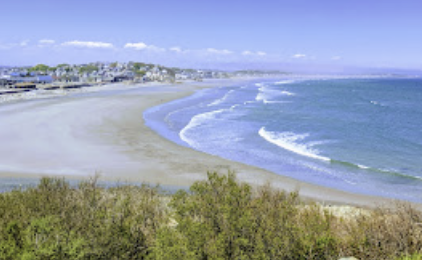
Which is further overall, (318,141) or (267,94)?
(267,94)

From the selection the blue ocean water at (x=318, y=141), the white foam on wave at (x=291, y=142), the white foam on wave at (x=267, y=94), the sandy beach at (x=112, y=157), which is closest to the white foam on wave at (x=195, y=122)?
the blue ocean water at (x=318, y=141)

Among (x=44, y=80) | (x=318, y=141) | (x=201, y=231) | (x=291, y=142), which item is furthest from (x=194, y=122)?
(x=44, y=80)

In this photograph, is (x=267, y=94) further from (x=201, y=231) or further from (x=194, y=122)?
(x=201, y=231)

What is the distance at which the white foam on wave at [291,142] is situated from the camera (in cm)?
3043

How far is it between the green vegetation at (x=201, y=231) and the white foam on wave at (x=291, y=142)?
743 inches

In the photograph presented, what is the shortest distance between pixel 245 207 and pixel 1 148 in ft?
88.3

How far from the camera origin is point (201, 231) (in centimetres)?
884

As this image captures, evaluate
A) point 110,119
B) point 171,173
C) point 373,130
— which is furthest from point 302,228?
point 110,119

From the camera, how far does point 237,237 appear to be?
923 centimetres

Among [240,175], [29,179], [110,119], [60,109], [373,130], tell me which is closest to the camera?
[29,179]

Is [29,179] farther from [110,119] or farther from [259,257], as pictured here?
[110,119]

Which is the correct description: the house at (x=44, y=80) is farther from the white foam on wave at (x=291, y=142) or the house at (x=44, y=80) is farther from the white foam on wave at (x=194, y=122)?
the white foam on wave at (x=291, y=142)

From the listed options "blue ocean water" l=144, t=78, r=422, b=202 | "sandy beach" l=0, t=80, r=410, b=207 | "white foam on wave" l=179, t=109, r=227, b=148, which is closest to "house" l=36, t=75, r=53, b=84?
"blue ocean water" l=144, t=78, r=422, b=202

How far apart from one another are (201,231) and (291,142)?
26.9 meters
